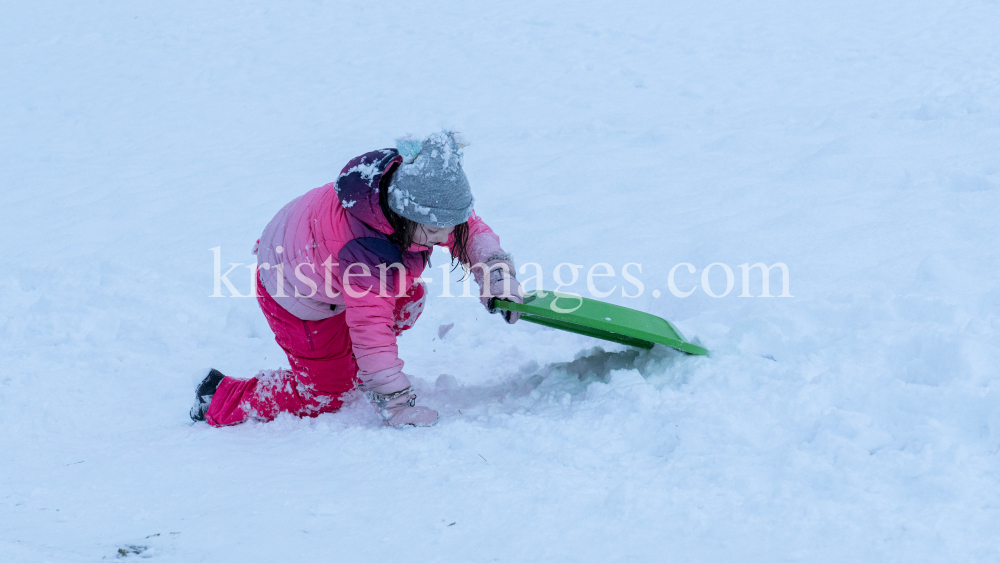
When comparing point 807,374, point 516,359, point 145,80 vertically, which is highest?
point 145,80

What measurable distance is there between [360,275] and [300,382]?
70cm

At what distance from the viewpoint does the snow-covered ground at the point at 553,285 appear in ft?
5.92

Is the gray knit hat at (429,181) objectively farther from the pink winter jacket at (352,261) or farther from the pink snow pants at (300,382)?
the pink snow pants at (300,382)

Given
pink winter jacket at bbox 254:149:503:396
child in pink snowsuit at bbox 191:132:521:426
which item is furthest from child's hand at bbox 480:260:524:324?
pink winter jacket at bbox 254:149:503:396

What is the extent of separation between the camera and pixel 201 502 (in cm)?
195

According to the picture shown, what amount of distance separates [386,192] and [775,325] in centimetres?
144

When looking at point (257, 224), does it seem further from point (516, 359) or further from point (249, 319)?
point (516, 359)

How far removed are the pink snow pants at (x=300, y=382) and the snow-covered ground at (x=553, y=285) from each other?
0.29ft

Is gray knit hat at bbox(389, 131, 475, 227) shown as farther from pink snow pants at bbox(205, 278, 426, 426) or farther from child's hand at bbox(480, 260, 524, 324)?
pink snow pants at bbox(205, 278, 426, 426)

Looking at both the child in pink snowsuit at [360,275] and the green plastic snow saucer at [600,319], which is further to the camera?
the green plastic snow saucer at [600,319]

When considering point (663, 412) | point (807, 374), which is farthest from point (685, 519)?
point (807, 374)

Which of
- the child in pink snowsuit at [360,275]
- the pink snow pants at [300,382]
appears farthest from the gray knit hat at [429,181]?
the pink snow pants at [300,382]

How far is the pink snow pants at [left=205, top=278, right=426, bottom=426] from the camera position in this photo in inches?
109

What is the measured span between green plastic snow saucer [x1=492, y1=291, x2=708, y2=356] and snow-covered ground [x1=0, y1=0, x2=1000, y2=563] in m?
0.12
